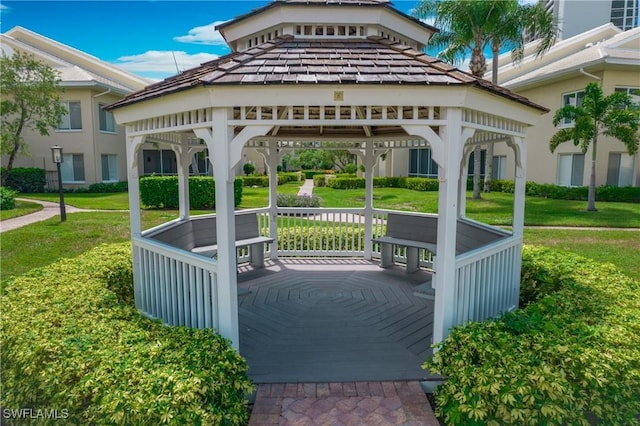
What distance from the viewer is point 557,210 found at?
1586cm

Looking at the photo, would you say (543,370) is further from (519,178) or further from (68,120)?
(68,120)

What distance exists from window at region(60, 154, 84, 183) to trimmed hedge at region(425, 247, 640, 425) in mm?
24274

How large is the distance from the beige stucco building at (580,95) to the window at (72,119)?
22992mm

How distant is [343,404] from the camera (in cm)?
376

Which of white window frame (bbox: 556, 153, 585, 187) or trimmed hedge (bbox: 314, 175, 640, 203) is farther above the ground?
white window frame (bbox: 556, 153, 585, 187)

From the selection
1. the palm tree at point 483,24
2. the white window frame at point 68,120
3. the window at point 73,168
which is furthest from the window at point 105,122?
the palm tree at point 483,24

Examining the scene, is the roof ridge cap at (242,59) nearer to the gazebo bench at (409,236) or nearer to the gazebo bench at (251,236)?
the gazebo bench at (251,236)

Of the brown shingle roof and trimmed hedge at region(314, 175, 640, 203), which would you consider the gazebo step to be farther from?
trimmed hedge at region(314, 175, 640, 203)

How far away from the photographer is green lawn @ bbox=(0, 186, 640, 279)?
9.24m

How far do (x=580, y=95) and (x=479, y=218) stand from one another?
9.75 meters

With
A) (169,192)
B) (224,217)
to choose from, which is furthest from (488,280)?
(169,192)

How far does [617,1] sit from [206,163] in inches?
3355

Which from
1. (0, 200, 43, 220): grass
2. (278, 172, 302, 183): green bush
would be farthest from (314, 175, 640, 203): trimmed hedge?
(0, 200, 43, 220): grass

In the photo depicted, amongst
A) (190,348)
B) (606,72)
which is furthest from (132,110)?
(606,72)
